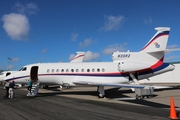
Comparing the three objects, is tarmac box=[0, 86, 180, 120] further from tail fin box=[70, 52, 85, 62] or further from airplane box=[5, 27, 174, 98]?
tail fin box=[70, 52, 85, 62]

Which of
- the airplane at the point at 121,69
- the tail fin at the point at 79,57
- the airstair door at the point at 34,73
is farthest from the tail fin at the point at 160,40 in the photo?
the tail fin at the point at 79,57

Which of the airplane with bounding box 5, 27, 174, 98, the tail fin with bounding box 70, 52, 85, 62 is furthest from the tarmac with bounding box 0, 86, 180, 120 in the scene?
the tail fin with bounding box 70, 52, 85, 62

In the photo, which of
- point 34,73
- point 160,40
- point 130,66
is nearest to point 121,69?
point 130,66

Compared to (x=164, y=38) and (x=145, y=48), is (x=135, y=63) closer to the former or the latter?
(x=145, y=48)

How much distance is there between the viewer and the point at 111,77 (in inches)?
685

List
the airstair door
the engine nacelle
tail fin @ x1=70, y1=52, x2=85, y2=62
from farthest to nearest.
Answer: tail fin @ x1=70, y1=52, x2=85, y2=62 → the airstair door → the engine nacelle

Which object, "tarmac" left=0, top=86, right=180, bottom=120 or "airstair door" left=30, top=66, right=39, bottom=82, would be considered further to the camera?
"airstair door" left=30, top=66, right=39, bottom=82

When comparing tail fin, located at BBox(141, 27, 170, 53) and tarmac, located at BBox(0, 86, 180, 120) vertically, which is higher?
tail fin, located at BBox(141, 27, 170, 53)

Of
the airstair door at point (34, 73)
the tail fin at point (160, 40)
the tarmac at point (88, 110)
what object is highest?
the tail fin at point (160, 40)

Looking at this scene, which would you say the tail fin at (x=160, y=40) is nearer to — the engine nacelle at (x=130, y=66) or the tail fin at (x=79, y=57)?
the engine nacelle at (x=130, y=66)

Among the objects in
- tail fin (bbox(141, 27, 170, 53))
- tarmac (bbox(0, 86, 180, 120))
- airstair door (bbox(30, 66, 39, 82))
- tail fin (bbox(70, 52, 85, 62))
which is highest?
→ tail fin (bbox(70, 52, 85, 62))

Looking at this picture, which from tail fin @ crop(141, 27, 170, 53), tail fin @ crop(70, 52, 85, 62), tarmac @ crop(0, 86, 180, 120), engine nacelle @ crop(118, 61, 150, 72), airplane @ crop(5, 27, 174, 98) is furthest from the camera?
tail fin @ crop(70, 52, 85, 62)

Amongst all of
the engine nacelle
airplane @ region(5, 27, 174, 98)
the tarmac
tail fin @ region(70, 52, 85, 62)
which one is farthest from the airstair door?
tail fin @ region(70, 52, 85, 62)

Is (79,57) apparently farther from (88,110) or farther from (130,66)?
(88,110)
